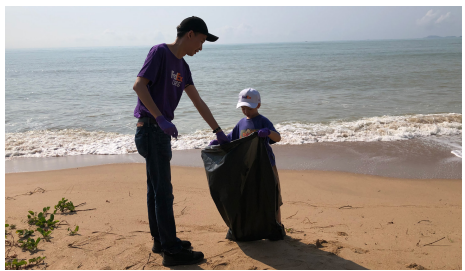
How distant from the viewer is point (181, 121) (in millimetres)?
9836

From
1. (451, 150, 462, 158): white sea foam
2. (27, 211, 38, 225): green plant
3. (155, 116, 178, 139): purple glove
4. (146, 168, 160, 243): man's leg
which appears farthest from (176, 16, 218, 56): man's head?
(451, 150, 462, 158): white sea foam

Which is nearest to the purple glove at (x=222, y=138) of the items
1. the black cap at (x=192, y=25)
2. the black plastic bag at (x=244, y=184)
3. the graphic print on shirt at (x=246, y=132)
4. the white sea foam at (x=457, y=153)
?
the black plastic bag at (x=244, y=184)

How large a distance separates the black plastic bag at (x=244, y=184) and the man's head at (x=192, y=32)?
0.77 meters

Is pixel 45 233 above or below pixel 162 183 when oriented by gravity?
below

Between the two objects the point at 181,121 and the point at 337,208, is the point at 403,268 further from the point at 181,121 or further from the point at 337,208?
the point at 181,121

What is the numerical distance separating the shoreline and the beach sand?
1.18ft

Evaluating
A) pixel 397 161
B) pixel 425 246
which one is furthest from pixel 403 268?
pixel 397 161

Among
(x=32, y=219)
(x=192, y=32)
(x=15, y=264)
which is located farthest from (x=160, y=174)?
(x=32, y=219)

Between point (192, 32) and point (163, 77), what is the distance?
1.23 ft

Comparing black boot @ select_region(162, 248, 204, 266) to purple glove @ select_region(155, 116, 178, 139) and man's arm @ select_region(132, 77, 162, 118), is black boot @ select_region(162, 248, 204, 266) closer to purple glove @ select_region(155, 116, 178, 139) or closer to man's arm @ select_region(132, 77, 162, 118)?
purple glove @ select_region(155, 116, 178, 139)

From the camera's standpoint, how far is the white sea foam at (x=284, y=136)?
23.2 feet

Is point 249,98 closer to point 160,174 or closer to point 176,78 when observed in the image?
point 176,78

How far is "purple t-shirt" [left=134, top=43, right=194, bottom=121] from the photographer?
7.84 feet

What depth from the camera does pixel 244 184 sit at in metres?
2.78
